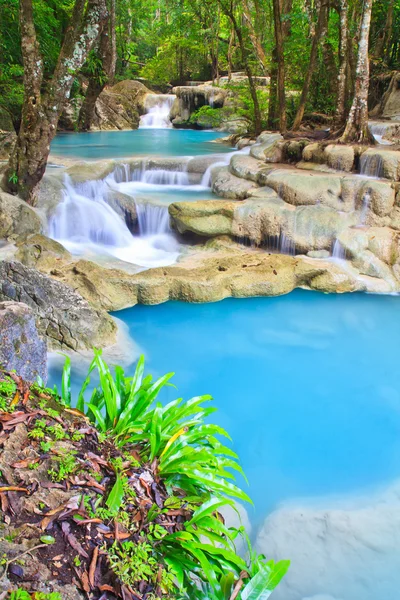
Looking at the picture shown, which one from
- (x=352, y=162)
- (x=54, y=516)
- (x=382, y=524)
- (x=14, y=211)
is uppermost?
(x=352, y=162)

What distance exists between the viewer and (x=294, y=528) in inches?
135

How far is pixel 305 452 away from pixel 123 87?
24233 millimetres

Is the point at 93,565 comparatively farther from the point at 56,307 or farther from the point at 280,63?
the point at 280,63

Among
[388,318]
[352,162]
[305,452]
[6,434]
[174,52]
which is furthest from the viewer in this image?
[174,52]

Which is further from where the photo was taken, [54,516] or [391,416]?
[391,416]

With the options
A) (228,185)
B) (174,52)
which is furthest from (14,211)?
(174,52)

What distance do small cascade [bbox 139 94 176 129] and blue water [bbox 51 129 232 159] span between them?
Answer: 391 centimetres

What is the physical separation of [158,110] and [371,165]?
1799 cm

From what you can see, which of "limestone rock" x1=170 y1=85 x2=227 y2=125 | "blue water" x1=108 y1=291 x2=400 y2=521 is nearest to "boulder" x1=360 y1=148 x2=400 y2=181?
"blue water" x1=108 y1=291 x2=400 y2=521

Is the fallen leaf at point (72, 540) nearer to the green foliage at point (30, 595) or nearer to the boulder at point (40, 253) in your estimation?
the green foliage at point (30, 595)

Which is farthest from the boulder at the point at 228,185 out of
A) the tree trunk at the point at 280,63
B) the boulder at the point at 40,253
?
the boulder at the point at 40,253

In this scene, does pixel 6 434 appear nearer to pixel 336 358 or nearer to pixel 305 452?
pixel 305 452

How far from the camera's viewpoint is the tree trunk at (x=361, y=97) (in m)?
9.22

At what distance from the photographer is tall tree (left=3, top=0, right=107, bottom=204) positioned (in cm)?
667
